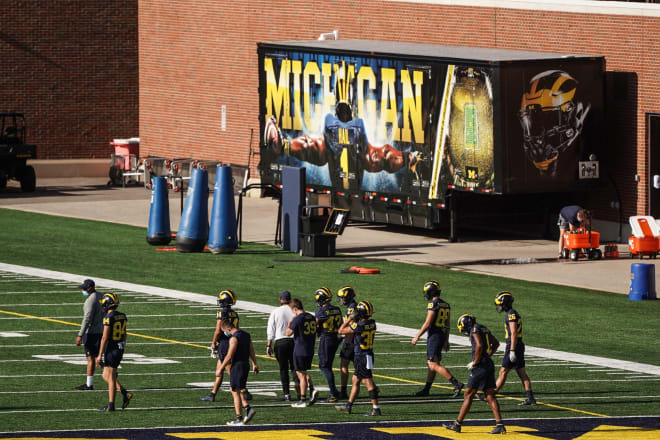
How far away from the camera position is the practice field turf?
20.3m

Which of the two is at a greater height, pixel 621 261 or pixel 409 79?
pixel 409 79

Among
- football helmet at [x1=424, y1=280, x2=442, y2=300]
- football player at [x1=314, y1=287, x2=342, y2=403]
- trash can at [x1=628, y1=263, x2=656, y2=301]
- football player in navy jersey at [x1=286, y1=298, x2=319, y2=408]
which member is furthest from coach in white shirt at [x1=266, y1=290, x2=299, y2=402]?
trash can at [x1=628, y1=263, x2=656, y2=301]

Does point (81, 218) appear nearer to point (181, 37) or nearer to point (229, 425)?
point (181, 37)

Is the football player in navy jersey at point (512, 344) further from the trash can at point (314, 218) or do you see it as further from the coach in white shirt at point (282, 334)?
the trash can at point (314, 218)

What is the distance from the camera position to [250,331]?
2781cm

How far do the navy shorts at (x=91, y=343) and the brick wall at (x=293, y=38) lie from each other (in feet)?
68.1

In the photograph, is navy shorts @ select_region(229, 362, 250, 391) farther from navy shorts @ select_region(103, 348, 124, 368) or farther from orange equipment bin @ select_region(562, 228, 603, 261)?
orange equipment bin @ select_region(562, 228, 603, 261)

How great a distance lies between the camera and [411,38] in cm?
4619

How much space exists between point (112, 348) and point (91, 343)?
211 cm

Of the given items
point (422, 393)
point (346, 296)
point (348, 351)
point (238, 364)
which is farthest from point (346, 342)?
point (238, 364)

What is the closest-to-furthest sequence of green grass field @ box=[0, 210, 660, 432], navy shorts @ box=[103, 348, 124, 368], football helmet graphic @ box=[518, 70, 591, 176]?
navy shorts @ box=[103, 348, 124, 368], green grass field @ box=[0, 210, 660, 432], football helmet graphic @ box=[518, 70, 591, 176]

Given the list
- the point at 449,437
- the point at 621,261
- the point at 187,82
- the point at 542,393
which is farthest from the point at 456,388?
the point at 187,82

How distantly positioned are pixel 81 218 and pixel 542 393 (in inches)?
1032

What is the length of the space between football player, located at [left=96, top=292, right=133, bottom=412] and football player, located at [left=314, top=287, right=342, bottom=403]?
109 inches
